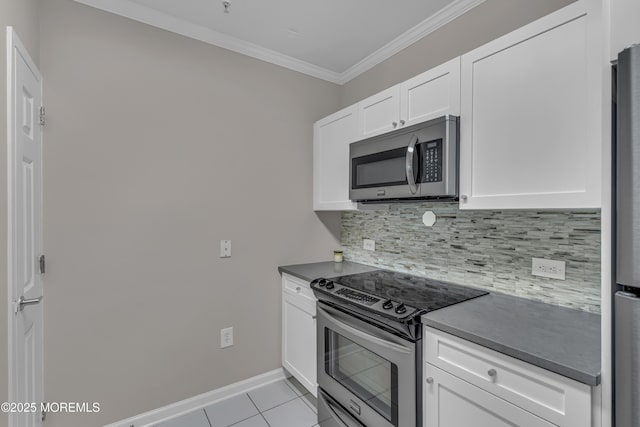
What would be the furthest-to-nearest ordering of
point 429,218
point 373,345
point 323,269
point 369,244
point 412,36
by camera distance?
point 369,244 → point 323,269 → point 412,36 → point 429,218 → point 373,345

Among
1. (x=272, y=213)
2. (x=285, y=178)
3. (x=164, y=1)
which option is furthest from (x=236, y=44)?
(x=272, y=213)

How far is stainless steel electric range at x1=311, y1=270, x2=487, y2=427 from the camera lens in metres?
1.37

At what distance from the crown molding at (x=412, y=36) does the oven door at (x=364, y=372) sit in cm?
197

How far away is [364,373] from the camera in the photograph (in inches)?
64.9

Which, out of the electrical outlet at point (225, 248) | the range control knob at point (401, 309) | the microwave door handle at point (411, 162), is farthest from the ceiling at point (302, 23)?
the range control knob at point (401, 309)

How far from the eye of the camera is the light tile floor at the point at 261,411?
6.45 feet

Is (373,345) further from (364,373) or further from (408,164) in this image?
(408,164)

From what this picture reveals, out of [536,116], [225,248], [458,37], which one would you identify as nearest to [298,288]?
[225,248]

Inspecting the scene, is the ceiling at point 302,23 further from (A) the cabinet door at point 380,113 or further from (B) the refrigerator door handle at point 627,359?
(B) the refrigerator door handle at point 627,359

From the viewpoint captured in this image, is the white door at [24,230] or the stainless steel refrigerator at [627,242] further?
the white door at [24,230]

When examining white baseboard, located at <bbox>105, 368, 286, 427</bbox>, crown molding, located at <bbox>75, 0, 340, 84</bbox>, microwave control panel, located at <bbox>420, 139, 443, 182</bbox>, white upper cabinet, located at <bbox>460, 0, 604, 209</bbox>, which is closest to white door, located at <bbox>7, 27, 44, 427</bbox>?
white baseboard, located at <bbox>105, 368, 286, 427</bbox>

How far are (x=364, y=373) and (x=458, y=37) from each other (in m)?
2.12

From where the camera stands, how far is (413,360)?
1.35 metres

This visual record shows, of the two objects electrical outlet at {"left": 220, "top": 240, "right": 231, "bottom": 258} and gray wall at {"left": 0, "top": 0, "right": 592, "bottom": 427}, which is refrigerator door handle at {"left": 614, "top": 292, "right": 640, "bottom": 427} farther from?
electrical outlet at {"left": 220, "top": 240, "right": 231, "bottom": 258}
